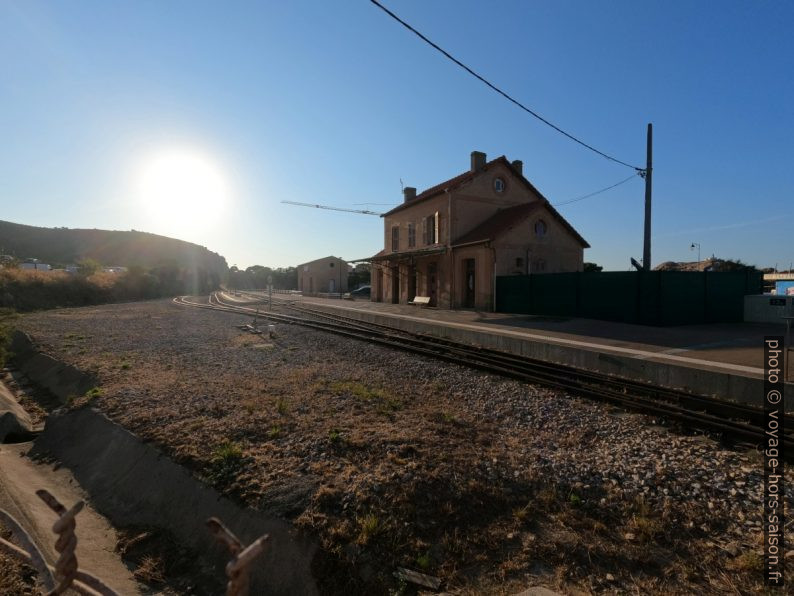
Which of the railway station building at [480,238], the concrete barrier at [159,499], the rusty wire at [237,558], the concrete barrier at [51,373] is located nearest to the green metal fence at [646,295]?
the railway station building at [480,238]

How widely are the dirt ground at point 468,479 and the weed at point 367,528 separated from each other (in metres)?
0.02

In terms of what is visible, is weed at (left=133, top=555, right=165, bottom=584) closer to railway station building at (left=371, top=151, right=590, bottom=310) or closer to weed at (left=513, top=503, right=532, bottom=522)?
weed at (left=513, top=503, right=532, bottom=522)

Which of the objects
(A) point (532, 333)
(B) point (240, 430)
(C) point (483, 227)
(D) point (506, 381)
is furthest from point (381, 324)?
(B) point (240, 430)

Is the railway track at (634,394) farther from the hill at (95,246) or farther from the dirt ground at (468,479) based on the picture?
the hill at (95,246)

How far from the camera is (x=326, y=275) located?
193 feet

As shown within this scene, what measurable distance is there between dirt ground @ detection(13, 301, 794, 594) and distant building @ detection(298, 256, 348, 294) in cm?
4943

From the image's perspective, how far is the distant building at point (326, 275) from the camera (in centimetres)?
5853

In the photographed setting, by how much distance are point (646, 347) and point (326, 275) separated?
4953cm

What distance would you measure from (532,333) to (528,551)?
12.5 meters

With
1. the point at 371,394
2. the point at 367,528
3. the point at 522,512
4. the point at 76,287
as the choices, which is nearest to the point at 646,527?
the point at 522,512

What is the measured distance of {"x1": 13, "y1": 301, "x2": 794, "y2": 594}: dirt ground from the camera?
353cm

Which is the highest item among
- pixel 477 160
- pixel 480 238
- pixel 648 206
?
pixel 477 160

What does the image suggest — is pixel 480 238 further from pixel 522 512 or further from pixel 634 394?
pixel 522 512

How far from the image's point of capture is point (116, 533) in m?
4.88
